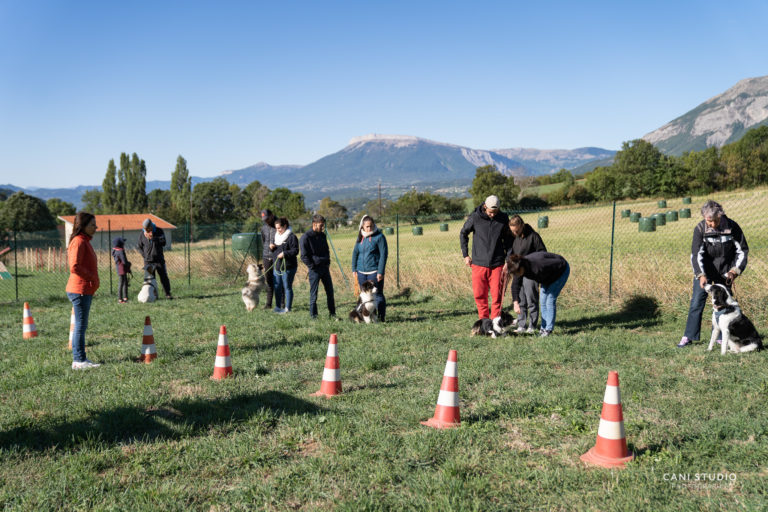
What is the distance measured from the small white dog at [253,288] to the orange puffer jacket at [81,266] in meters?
3.67

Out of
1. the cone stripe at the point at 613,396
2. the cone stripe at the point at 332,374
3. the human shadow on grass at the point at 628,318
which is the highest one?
the cone stripe at the point at 613,396

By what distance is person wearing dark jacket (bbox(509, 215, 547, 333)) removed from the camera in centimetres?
724

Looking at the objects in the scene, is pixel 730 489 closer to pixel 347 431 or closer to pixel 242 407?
pixel 347 431

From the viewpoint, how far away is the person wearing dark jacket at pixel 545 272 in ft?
21.5

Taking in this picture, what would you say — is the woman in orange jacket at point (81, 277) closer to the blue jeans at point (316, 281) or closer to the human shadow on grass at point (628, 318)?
the blue jeans at point (316, 281)

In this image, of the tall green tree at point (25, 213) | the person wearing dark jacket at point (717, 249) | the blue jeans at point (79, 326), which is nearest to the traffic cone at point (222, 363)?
the blue jeans at point (79, 326)

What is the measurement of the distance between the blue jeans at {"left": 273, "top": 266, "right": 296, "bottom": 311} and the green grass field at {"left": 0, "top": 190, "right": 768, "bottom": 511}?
1.36m

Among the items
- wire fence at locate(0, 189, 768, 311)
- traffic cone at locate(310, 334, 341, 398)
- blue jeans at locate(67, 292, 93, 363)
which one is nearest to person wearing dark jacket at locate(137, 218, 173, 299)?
wire fence at locate(0, 189, 768, 311)

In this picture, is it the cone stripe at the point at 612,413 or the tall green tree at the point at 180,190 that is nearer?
the cone stripe at the point at 612,413

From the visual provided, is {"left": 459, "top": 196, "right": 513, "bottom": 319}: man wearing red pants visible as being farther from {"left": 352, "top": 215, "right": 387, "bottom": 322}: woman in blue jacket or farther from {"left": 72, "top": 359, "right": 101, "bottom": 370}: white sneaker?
{"left": 72, "top": 359, "right": 101, "bottom": 370}: white sneaker

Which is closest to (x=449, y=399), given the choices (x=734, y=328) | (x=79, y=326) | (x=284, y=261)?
(x=734, y=328)

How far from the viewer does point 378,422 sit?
3.99 metres

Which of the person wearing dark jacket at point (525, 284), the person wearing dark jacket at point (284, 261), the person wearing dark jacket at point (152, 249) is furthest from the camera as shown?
the person wearing dark jacket at point (152, 249)

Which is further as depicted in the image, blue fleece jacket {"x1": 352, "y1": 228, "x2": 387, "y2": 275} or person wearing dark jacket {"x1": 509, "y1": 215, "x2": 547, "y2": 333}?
blue fleece jacket {"x1": 352, "y1": 228, "x2": 387, "y2": 275}
